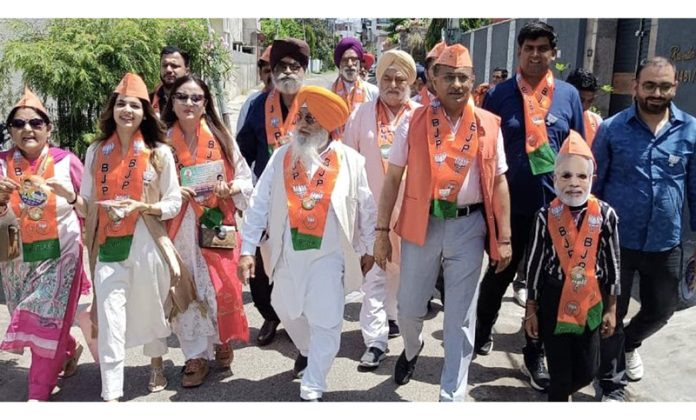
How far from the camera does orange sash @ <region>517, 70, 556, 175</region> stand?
3.95 m

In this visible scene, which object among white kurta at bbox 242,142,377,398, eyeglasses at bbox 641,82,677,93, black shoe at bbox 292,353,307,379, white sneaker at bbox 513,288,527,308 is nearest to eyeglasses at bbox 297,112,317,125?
white kurta at bbox 242,142,377,398

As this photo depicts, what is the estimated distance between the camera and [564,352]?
336 cm

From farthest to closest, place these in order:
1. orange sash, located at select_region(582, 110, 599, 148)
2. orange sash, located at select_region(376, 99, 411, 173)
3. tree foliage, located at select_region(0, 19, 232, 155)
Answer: tree foliage, located at select_region(0, 19, 232, 155), orange sash, located at select_region(582, 110, 599, 148), orange sash, located at select_region(376, 99, 411, 173)

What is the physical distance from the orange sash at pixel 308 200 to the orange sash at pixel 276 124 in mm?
931

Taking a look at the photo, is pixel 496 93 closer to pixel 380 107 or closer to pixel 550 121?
pixel 550 121

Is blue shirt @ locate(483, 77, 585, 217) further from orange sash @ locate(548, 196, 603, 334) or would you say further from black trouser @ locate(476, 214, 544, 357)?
orange sash @ locate(548, 196, 603, 334)

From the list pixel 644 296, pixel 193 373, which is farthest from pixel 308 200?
pixel 644 296

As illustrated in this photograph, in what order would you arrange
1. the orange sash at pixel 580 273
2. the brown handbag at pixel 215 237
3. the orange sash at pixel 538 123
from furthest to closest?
the brown handbag at pixel 215 237
the orange sash at pixel 538 123
the orange sash at pixel 580 273

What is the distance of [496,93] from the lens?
4.21 m

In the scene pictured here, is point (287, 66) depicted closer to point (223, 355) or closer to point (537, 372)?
point (223, 355)

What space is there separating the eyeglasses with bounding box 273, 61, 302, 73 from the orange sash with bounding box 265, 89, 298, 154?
0.21m

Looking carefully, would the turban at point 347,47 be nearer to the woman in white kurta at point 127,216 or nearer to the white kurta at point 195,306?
the white kurta at point 195,306

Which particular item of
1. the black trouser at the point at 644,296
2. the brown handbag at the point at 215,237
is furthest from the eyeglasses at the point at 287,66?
the black trouser at the point at 644,296

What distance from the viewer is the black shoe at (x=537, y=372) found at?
13.0ft
